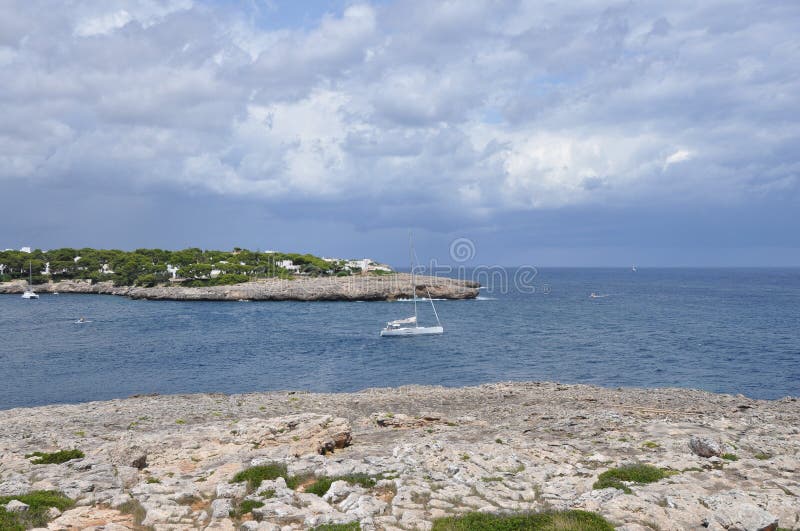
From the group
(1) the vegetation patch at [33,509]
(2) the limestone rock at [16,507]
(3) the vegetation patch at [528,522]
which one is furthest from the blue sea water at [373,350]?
(3) the vegetation patch at [528,522]

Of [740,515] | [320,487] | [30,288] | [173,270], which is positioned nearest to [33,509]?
[320,487]

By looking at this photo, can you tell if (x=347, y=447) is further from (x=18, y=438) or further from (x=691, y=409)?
(x=691, y=409)

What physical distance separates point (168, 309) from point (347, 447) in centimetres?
10266

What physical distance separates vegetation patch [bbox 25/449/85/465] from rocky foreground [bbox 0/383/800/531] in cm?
34

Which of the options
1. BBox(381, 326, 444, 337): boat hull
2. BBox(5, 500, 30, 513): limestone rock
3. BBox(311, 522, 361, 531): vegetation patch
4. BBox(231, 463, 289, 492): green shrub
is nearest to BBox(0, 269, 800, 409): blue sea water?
BBox(381, 326, 444, 337): boat hull

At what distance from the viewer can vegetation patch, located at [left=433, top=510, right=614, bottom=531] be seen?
10.5 metres

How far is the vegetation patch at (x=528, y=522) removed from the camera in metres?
10.5

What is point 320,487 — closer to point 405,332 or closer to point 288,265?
point 405,332

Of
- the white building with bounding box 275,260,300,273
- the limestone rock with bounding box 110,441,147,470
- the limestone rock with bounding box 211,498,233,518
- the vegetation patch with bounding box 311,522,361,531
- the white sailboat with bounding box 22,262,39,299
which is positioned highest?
the white building with bounding box 275,260,300,273

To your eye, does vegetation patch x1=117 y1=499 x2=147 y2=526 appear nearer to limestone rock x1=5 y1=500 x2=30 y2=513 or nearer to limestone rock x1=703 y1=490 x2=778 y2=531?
limestone rock x1=5 y1=500 x2=30 y2=513

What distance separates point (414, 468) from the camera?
48.0 ft

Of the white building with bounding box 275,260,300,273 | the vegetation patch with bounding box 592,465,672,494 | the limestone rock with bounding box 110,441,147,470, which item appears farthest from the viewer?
the white building with bounding box 275,260,300,273

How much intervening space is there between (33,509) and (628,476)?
46.5ft

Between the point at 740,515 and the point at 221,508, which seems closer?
the point at 740,515
